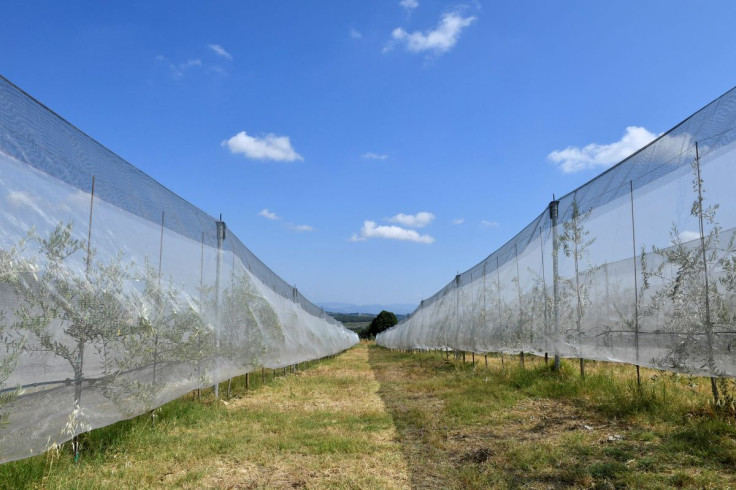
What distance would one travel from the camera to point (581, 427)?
4.05m

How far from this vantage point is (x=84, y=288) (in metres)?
3.03

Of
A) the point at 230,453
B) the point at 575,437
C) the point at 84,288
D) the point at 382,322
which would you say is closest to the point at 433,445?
the point at 575,437

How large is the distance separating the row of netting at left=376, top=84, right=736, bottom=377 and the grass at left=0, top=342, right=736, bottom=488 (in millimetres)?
445

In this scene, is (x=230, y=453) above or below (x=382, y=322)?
above

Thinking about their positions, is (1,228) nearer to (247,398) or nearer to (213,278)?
(213,278)

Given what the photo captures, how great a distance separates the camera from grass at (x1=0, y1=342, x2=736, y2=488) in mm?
2953

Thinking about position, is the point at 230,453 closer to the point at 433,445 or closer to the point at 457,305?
the point at 433,445

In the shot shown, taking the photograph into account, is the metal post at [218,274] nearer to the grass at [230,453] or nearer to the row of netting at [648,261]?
the grass at [230,453]

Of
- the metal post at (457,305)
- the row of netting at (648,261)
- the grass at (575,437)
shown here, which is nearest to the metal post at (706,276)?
the row of netting at (648,261)

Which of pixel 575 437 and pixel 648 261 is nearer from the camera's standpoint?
pixel 575 437

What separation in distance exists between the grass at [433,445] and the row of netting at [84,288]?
0.34 metres

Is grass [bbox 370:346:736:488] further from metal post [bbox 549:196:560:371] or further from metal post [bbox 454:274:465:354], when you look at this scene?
metal post [bbox 454:274:465:354]

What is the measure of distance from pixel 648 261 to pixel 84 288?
4124 mm

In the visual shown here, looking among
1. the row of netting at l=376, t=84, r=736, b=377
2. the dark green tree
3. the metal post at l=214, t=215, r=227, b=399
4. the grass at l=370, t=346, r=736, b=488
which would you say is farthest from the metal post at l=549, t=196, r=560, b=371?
the dark green tree
